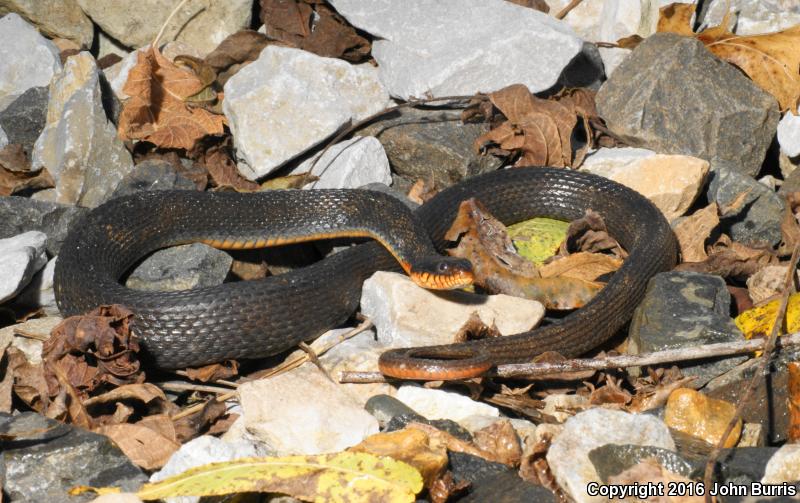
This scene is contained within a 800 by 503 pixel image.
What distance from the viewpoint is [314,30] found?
29.4 feet

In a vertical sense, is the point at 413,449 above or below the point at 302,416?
above

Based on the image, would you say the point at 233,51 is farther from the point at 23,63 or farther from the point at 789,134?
the point at 789,134

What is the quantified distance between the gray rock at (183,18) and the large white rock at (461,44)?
1052 mm

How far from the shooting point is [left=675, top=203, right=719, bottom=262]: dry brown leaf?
290 inches

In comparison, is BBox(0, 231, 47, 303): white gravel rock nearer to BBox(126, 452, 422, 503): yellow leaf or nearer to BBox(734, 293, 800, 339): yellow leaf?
BBox(126, 452, 422, 503): yellow leaf

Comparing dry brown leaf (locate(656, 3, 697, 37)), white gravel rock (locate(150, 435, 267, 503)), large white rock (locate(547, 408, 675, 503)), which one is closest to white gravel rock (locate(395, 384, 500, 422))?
large white rock (locate(547, 408, 675, 503))

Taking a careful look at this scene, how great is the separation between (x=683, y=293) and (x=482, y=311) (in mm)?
1330

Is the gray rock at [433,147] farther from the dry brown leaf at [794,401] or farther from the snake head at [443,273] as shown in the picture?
the dry brown leaf at [794,401]

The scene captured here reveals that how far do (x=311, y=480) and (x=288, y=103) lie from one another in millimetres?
4350

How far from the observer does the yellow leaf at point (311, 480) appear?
4.23 m

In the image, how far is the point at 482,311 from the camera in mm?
6375

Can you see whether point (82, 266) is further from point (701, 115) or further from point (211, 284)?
point (701, 115)

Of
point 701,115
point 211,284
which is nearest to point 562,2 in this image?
point 701,115

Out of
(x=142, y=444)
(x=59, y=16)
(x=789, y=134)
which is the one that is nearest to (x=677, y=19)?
(x=789, y=134)
